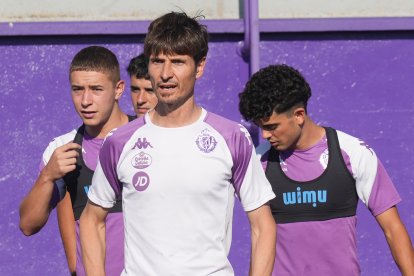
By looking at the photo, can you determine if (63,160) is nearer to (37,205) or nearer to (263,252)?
(37,205)

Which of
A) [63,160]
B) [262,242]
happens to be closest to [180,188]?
[262,242]

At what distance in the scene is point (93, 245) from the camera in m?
5.45

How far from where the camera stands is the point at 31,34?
8.82 meters

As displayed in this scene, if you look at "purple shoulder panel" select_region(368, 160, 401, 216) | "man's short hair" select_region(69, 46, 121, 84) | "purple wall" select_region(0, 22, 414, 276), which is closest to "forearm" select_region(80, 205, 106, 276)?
"man's short hair" select_region(69, 46, 121, 84)

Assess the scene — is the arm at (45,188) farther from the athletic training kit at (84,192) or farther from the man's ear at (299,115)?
the man's ear at (299,115)

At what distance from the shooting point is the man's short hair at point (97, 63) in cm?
642

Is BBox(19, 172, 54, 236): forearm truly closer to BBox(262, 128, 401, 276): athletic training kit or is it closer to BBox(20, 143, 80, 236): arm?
BBox(20, 143, 80, 236): arm

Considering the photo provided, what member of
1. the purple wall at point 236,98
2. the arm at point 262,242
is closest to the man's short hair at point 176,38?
the arm at point 262,242

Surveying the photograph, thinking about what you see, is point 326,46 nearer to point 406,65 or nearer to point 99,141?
point 406,65

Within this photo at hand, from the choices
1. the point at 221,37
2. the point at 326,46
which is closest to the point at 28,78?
the point at 221,37

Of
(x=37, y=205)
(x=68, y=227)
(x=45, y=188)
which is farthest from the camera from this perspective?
(x=68, y=227)

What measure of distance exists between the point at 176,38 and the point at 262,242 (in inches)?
41.2

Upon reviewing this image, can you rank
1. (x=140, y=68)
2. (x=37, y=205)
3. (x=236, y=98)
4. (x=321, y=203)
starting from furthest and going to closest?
1. (x=236, y=98)
2. (x=140, y=68)
3. (x=321, y=203)
4. (x=37, y=205)

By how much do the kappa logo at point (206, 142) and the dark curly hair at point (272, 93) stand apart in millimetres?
1158
